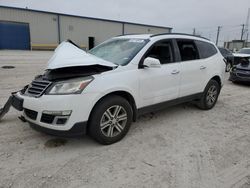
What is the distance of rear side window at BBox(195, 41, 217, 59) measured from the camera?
16.3ft

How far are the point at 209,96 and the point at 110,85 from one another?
313 cm

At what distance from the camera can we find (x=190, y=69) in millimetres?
4527

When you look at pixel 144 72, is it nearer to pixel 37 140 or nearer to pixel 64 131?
pixel 64 131

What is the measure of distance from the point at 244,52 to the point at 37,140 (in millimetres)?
15141

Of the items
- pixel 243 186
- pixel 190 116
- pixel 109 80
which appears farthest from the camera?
pixel 190 116

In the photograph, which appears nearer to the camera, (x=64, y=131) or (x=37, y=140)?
(x=64, y=131)

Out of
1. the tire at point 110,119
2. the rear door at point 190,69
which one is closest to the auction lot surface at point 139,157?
the tire at point 110,119

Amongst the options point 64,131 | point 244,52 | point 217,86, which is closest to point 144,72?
point 64,131

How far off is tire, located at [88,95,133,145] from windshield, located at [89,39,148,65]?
0.72 m

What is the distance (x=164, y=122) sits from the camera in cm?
441

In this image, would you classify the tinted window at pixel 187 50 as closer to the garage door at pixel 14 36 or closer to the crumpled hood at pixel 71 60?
the crumpled hood at pixel 71 60

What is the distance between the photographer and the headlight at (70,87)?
115 inches

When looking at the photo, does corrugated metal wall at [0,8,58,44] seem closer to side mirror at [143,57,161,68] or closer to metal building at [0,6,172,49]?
metal building at [0,6,172,49]

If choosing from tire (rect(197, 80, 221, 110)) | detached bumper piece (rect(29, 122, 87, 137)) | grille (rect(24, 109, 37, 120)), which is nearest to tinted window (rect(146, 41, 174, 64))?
tire (rect(197, 80, 221, 110))
